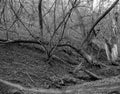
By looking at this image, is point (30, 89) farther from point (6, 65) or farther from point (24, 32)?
point (24, 32)

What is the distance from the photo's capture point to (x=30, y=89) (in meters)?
6.50

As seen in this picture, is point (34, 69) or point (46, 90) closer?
point (46, 90)

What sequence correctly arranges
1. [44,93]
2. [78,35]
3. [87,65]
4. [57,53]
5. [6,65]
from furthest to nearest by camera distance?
[78,35], [57,53], [87,65], [6,65], [44,93]

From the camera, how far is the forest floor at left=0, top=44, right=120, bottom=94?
7.34m

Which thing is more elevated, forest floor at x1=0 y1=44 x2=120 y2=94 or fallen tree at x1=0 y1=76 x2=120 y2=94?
fallen tree at x1=0 y1=76 x2=120 y2=94

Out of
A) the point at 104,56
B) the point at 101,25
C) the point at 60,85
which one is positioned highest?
the point at 101,25

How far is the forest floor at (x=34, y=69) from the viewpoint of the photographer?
7.34 m

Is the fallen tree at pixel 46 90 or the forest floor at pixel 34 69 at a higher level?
the fallen tree at pixel 46 90

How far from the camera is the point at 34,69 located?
876cm

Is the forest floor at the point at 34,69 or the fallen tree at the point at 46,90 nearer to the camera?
the fallen tree at the point at 46,90

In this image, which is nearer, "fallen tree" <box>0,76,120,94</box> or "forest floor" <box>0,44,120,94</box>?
"fallen tree" <box>0,76,120,94</box>

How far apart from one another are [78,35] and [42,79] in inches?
Answer: 362

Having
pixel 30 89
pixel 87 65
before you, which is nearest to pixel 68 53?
pixel 87 65

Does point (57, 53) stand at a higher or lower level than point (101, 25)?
lower
